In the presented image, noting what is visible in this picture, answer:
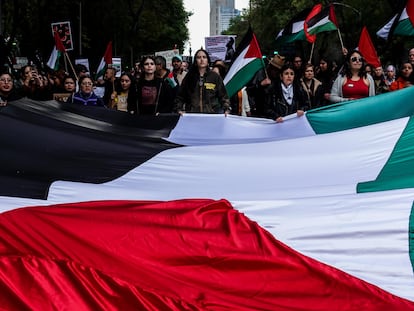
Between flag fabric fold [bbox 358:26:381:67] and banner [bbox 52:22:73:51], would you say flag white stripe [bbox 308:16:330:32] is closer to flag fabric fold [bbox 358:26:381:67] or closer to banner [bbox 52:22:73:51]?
flag fabric fold [bbox 358:26:381:67]

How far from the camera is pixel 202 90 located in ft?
26.4

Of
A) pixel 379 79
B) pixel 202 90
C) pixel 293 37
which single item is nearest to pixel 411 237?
pixel 202 90

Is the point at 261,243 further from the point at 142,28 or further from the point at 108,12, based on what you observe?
the point at 142,28

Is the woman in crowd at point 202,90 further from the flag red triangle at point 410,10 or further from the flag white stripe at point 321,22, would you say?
the flag white stripe at point 321,22

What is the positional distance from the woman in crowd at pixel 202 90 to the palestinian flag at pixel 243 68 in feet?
3.22

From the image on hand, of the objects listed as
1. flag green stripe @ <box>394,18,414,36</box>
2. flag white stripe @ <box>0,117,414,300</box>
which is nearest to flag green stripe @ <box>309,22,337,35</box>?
flag green stripe @ <box>394,18,414,36</box>

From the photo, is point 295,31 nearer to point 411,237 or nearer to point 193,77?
point 193,77

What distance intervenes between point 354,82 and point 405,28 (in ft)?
7.77

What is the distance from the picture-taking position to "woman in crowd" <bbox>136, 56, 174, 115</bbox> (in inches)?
353

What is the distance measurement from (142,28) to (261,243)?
40.3 metres

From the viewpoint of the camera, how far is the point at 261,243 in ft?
10.8

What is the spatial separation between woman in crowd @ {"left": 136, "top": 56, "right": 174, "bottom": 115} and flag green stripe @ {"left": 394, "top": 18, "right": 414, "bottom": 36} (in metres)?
3.76

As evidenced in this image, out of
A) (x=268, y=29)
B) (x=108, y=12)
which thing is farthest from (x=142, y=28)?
(x=268, y=29)

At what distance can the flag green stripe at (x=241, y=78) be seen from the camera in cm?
911
